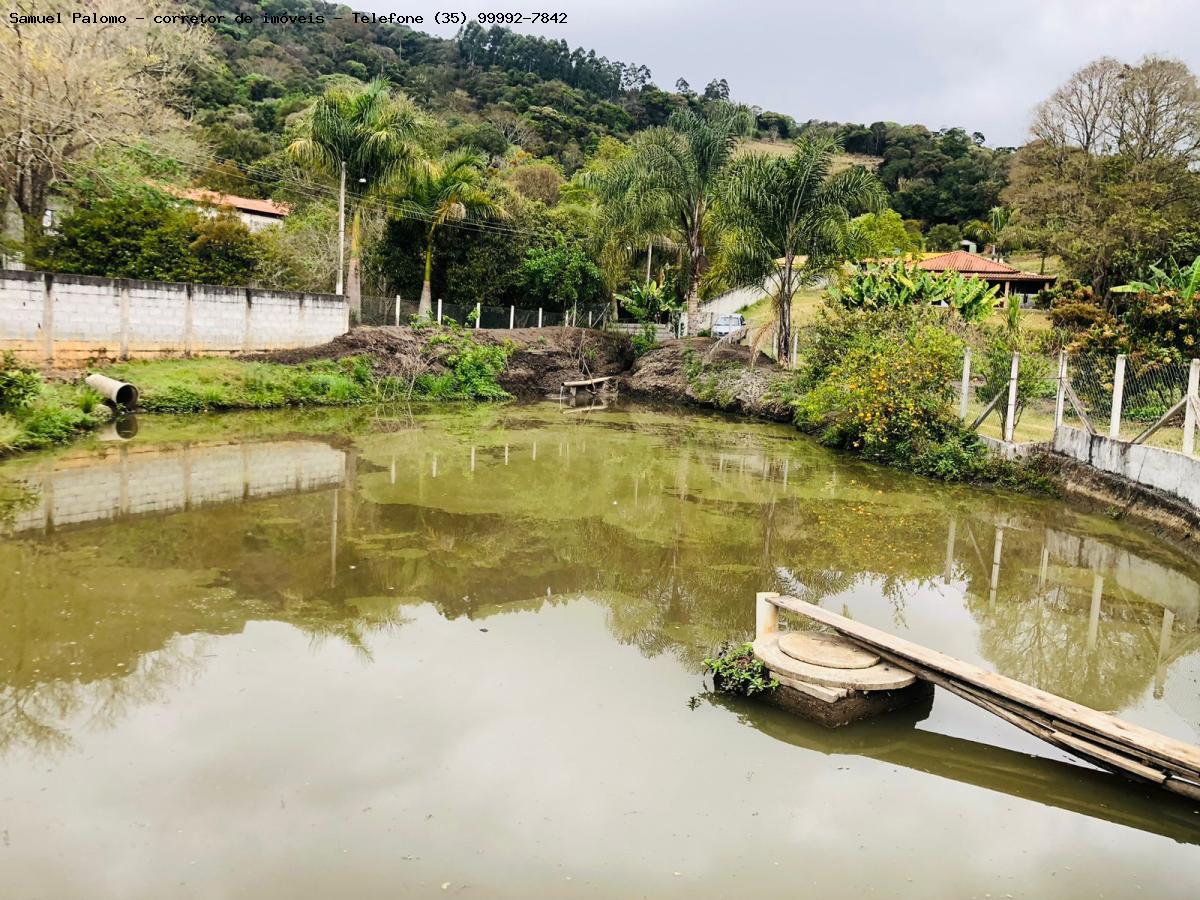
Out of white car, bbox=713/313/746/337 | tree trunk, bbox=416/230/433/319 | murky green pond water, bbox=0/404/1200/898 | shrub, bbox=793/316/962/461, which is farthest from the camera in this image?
white car, bbox=713/313/746/337

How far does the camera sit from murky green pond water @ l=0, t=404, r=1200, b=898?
15.1 ft

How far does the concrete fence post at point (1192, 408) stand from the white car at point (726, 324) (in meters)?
21.5

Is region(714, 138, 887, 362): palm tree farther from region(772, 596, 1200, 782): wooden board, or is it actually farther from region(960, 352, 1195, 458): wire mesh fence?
region(772, 596, 1200, 782): wooden board

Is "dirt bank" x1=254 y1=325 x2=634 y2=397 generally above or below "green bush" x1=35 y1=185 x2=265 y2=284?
below

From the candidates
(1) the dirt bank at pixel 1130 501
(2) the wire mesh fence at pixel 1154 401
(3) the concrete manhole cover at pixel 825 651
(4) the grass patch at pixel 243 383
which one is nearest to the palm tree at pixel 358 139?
(4) the grass patch at pixel 243 383

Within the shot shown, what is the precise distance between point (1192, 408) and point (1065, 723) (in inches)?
289

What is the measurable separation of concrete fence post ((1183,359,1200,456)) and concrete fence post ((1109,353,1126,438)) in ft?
4.74

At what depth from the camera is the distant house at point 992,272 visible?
127 ft

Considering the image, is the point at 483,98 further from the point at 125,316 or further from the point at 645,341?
the point at 125,316

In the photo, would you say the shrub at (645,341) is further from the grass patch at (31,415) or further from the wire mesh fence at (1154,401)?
the grass patch at (31,415)

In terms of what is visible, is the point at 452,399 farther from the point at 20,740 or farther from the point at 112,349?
the point at 20,740

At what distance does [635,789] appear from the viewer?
17.4 ft

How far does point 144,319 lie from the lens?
68.2 feet

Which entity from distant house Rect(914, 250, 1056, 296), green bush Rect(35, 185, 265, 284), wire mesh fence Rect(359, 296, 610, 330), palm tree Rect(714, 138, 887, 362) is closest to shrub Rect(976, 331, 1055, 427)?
palm tree Rect(714, 138, 887, 362)
